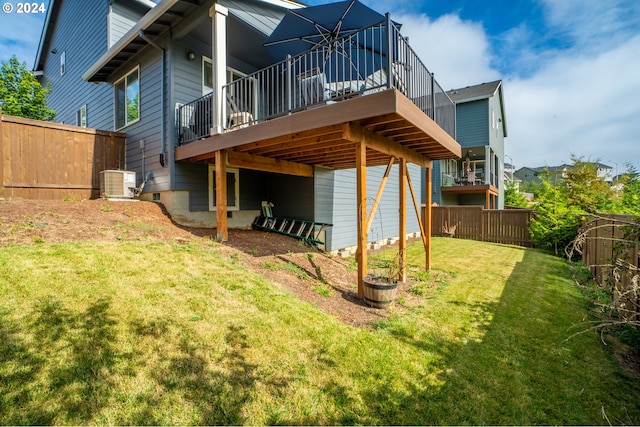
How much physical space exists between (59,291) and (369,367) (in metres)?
3.38

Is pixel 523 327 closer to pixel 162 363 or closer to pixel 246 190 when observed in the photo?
pixel 162 363

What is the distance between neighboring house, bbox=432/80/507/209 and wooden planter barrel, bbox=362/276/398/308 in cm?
1328

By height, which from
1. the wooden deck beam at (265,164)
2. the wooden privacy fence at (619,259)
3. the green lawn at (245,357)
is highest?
the wooden deck beam at (265,164)

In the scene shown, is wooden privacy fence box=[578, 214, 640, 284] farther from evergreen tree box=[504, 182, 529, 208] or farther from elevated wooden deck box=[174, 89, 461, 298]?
evergreen tree box=[504, 182, 529, 208]

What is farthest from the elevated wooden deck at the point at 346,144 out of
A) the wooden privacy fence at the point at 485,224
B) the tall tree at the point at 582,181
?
the tall tree at the point at 582,181

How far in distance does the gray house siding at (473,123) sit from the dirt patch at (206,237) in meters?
13.7

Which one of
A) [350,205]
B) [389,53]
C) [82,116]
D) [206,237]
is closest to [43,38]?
[82,116]

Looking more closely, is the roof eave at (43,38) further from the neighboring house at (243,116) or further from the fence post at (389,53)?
the fence post at (389,53)

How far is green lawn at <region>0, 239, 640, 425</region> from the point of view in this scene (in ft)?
7.53

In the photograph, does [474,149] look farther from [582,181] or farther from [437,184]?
[582,181]

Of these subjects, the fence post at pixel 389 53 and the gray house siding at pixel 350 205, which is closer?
the fence post at pixel 389 53

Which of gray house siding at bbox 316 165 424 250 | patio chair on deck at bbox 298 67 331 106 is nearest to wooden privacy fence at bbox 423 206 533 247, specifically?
gray house siding at bbox 316 165 424 250

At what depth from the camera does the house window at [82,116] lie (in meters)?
12.2

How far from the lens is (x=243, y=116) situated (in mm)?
6578
